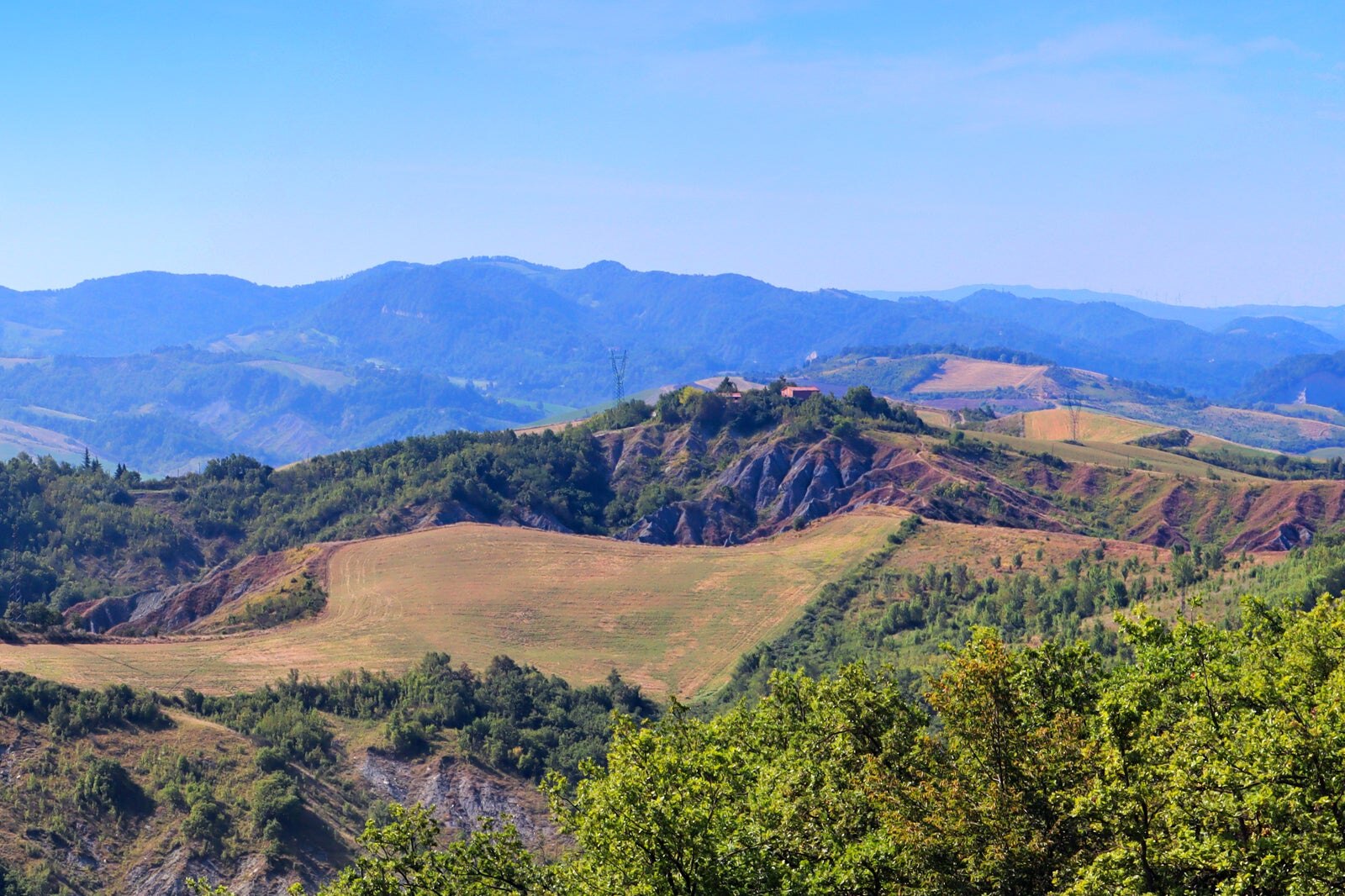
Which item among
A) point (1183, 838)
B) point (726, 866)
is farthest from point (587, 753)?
point (1183, 838)

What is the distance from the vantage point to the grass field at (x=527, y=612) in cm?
9019

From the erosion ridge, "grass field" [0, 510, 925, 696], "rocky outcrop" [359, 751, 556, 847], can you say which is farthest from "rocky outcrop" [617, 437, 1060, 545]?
"rocky outcrop" [359, 751, 556, 847]

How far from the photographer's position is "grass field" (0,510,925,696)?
3551 inches

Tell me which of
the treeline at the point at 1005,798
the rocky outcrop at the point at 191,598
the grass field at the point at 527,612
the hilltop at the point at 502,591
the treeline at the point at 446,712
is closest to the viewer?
the treeline at the point at 1005,798

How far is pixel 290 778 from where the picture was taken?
66.4 meters

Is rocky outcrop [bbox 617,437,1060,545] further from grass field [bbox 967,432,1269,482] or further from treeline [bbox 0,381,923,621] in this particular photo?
grass field [bbox 967,432,1269,482]

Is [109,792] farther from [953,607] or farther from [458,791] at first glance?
[953,607]

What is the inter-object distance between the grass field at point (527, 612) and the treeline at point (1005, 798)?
61552mm

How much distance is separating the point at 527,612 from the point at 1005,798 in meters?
87.4

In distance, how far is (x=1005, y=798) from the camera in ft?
81.2

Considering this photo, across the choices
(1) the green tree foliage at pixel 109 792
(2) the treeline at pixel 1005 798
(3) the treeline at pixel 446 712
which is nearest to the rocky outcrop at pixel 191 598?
(3) the treeline at pixel 446 712

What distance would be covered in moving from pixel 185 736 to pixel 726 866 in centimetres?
5442

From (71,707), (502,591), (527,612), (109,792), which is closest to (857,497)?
(502,591)

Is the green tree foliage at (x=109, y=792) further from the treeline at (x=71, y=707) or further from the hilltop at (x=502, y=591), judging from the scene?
the treeline at (x=71, y=707)
